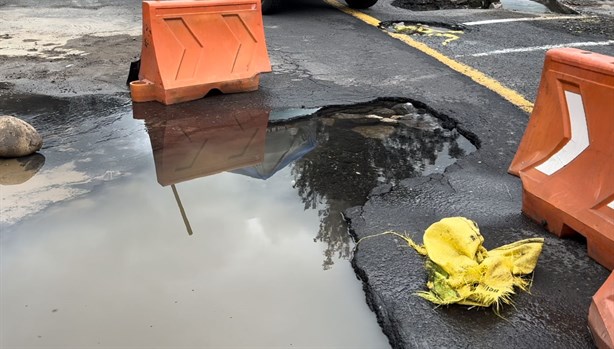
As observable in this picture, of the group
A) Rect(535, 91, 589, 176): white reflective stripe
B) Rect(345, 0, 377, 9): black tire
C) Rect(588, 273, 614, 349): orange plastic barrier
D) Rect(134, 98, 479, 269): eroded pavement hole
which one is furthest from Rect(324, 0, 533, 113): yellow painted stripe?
Rect(588, 273, 614, 349): orange plastic barrier

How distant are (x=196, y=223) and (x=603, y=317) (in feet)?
6.98

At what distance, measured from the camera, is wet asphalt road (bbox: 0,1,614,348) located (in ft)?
8.83

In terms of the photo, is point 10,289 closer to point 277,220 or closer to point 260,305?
point 260,305

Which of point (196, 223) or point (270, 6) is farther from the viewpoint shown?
point (270, 6)

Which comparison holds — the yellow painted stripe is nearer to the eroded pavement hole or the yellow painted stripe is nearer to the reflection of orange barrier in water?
the eroded pavement hole

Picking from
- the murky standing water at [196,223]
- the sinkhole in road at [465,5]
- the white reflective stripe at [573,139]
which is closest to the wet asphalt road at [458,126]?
the murky standing water at [196,223]

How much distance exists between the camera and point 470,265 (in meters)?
2.87

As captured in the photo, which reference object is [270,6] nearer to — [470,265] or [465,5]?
[465,5]

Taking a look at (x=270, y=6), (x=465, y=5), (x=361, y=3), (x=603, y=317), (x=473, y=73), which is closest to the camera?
(x=603, y=317)

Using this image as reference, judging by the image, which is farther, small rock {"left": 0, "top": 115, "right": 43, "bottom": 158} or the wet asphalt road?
small rock {"left": 0, "top": 115, "right": 43, "bottom": 158}

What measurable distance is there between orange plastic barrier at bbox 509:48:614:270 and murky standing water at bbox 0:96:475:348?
903 mm

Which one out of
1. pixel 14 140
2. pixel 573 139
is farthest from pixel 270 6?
pixel 573 139

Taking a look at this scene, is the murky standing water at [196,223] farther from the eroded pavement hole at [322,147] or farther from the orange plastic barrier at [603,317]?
the orange plastic barrier at [603,317]

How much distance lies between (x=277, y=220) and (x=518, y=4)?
10.0 metres
